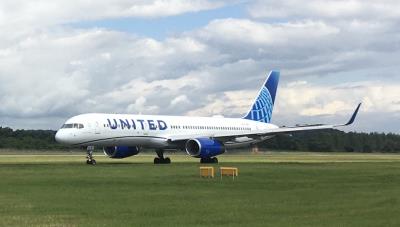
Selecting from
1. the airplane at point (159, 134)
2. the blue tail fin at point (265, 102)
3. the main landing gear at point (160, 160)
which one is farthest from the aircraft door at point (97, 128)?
the blue tail fin at point (265, 102)

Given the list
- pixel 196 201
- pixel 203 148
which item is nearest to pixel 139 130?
pixel 203 148

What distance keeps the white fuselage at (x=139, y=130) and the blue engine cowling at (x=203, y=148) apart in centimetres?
145

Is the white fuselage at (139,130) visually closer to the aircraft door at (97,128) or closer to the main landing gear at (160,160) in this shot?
the aircraft door at (97,128)

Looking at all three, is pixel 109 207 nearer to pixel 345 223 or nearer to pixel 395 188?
pixel 345 223

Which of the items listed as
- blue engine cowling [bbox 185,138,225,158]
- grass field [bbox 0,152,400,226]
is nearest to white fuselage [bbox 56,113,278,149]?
blue engine cowling [bbox 185,138,225,158]

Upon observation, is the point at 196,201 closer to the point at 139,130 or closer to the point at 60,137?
the point at 60,137

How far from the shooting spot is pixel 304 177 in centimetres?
3806

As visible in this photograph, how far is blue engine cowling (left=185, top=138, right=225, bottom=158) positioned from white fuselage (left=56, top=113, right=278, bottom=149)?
1446 mm

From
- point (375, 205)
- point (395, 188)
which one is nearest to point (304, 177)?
point (395, 188)

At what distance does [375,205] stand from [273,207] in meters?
3.38

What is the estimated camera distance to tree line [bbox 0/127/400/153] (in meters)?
118

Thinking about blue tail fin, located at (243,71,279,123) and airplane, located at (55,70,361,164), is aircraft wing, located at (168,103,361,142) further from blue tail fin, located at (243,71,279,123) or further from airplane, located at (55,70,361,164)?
blue tail fin, located at (243,71,279,123)

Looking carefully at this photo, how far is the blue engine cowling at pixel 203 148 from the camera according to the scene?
195 feet

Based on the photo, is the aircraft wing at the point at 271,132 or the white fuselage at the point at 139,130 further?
the aircraft wing at the point at 271,132
